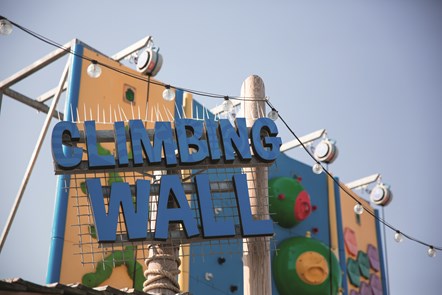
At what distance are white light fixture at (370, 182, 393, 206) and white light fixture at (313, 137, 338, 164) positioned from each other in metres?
2.82

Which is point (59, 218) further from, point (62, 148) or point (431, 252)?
point (431, 252)

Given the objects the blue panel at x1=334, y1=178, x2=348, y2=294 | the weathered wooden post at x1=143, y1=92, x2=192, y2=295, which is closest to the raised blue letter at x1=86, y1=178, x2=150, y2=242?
the weathered wooden post at x1=143, y1=92, x2=192, y2=295

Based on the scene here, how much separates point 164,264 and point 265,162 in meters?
2.08

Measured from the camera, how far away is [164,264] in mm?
7676

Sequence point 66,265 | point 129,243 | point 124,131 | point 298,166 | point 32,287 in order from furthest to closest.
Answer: point 298,166
point 66,265
point 124,131
point 129,243
point 32,287

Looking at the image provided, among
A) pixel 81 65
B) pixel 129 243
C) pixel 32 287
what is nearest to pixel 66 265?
pixel 81 65

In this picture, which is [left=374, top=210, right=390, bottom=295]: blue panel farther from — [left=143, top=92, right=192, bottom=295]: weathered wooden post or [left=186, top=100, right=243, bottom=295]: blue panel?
[left=143, top=92, right=192, bottom=295]: weathered wooden post

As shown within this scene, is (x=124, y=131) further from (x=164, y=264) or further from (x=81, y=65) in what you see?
(x=81, y=65)

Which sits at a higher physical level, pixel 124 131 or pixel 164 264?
pixel 124 131

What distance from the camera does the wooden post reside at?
7.86 meters

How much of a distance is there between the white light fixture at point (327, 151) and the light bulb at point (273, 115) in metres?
12.0

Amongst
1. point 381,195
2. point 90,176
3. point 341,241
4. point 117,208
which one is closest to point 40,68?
point 90,176

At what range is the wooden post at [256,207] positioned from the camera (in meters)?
7.86

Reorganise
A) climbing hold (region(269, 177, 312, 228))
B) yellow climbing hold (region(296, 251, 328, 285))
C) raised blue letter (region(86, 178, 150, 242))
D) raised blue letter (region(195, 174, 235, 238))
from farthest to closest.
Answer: climbing hold (region(269, 177, 312, 228)) → yellow climbing hold (region(296, 251, 328, 285)) → raised blue letter (region(195, 174, 235, 238)) → raised blue letter (region(86, 178, 150, 242))
